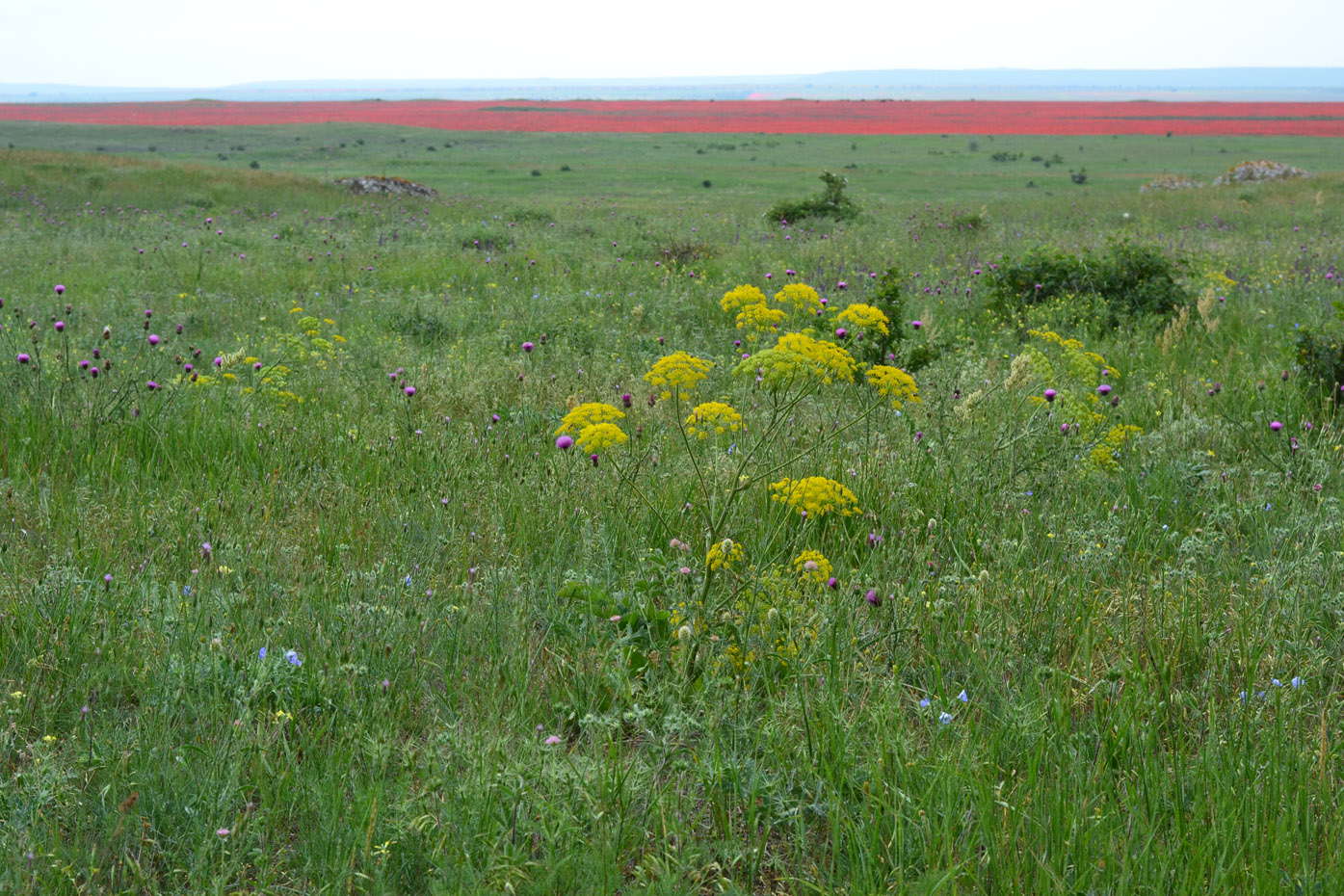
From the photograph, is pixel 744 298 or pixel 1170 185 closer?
pixel 744 298

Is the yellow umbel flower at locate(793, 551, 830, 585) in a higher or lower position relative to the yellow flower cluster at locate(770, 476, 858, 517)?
lower

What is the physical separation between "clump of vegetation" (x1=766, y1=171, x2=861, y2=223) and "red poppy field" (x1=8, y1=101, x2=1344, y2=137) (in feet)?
177

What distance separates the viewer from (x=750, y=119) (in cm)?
8444

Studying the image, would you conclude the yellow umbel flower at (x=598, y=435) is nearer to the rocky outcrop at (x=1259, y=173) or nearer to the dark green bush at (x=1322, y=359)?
the dark green bush at (x=1322, y=359)

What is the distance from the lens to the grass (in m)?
2.05

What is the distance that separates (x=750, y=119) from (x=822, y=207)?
234 ft

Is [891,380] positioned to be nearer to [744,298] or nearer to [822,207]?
[744,298]

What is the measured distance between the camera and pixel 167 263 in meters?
11.2

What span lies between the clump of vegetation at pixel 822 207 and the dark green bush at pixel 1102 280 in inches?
352

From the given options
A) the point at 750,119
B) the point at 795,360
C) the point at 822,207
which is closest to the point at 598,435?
the point at 795,360

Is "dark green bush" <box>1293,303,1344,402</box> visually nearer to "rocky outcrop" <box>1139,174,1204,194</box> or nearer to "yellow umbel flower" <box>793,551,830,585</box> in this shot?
"yellow umbel flower" <box>793,551,830,585</box>

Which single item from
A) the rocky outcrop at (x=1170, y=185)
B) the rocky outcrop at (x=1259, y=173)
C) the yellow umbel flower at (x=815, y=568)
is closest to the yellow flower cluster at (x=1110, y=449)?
the yellow umbel flower at (x=815, y=568)

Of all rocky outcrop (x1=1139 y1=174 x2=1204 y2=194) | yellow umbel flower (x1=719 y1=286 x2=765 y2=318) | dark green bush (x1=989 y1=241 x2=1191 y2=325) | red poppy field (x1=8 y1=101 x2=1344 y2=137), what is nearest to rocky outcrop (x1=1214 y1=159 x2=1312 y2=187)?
rocky outcrop (x1=1139 y1=174 x2=1204 y2=194)

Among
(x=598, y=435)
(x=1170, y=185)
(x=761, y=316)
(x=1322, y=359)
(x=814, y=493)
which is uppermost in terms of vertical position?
(x=1170, y=185)
